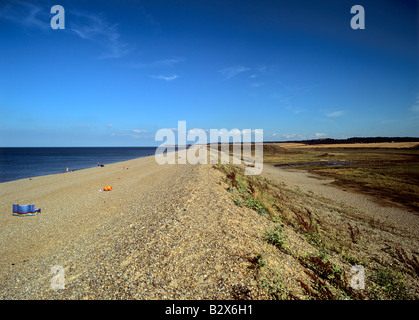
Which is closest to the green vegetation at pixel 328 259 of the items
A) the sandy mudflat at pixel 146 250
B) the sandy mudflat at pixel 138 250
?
the sandy mudflat at pixel 146 250

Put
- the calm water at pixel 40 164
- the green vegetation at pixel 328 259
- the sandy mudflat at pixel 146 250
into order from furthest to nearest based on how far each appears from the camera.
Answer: the calm water at pixel 40 164
the green vegetation at pixel 328 259
the sandy mudflat at pixel 146 250

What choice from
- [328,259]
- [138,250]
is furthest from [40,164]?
[328,259]

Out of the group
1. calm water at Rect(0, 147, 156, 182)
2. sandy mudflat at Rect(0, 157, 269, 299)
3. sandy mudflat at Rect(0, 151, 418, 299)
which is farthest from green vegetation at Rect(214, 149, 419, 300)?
calm water at Rect(0, 147, 156, 182)

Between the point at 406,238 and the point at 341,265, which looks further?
the point at 406,238

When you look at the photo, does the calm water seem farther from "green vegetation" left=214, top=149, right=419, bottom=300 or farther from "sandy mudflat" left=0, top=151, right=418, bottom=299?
"green vegetation" left=214, top=149, right=419, bottom=300

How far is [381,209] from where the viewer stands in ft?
55.2

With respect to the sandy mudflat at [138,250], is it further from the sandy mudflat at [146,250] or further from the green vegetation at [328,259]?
the green vegetation at [328,259]

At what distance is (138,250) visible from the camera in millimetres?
6570

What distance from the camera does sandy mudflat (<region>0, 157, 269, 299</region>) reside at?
200 inches

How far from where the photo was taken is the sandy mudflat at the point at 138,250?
16.7 feet
